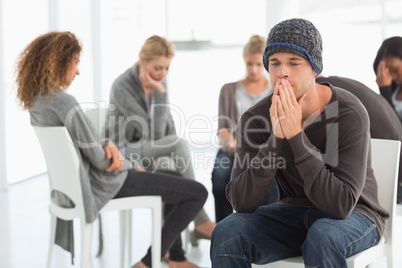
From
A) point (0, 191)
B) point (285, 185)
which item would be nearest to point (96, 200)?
point (285, 185)

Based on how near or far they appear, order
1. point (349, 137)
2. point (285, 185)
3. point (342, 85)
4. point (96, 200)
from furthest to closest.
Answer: point (96, 200), point (342, 85), point (285, 185), point (349, 137)

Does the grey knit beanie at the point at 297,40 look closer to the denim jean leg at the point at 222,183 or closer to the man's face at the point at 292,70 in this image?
the man's face at the point at 292,70

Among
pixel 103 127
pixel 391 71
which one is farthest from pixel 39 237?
pixel 391 71

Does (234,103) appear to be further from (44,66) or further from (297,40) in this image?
(297,40)

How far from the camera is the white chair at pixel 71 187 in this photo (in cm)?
237

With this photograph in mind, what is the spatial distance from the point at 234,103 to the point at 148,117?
1.75 feet

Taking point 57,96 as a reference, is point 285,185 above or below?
below

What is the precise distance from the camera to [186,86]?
304 inches

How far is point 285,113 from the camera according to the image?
1.67 meters

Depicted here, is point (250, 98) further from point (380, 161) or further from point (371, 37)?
point (371, 37)

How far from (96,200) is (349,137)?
1.23 meters

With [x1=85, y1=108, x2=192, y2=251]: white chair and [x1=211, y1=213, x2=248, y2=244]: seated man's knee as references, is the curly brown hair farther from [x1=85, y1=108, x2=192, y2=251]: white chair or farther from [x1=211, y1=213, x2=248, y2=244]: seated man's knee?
[x1=211, y1=213, x2=248, y2=244]: seated man's knee

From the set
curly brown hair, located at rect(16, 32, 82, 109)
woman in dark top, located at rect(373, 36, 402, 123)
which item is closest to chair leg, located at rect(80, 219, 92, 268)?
curly brown hair, located at rect(16, 32, 82, 109)

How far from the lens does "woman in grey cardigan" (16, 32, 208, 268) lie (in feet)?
7.95
